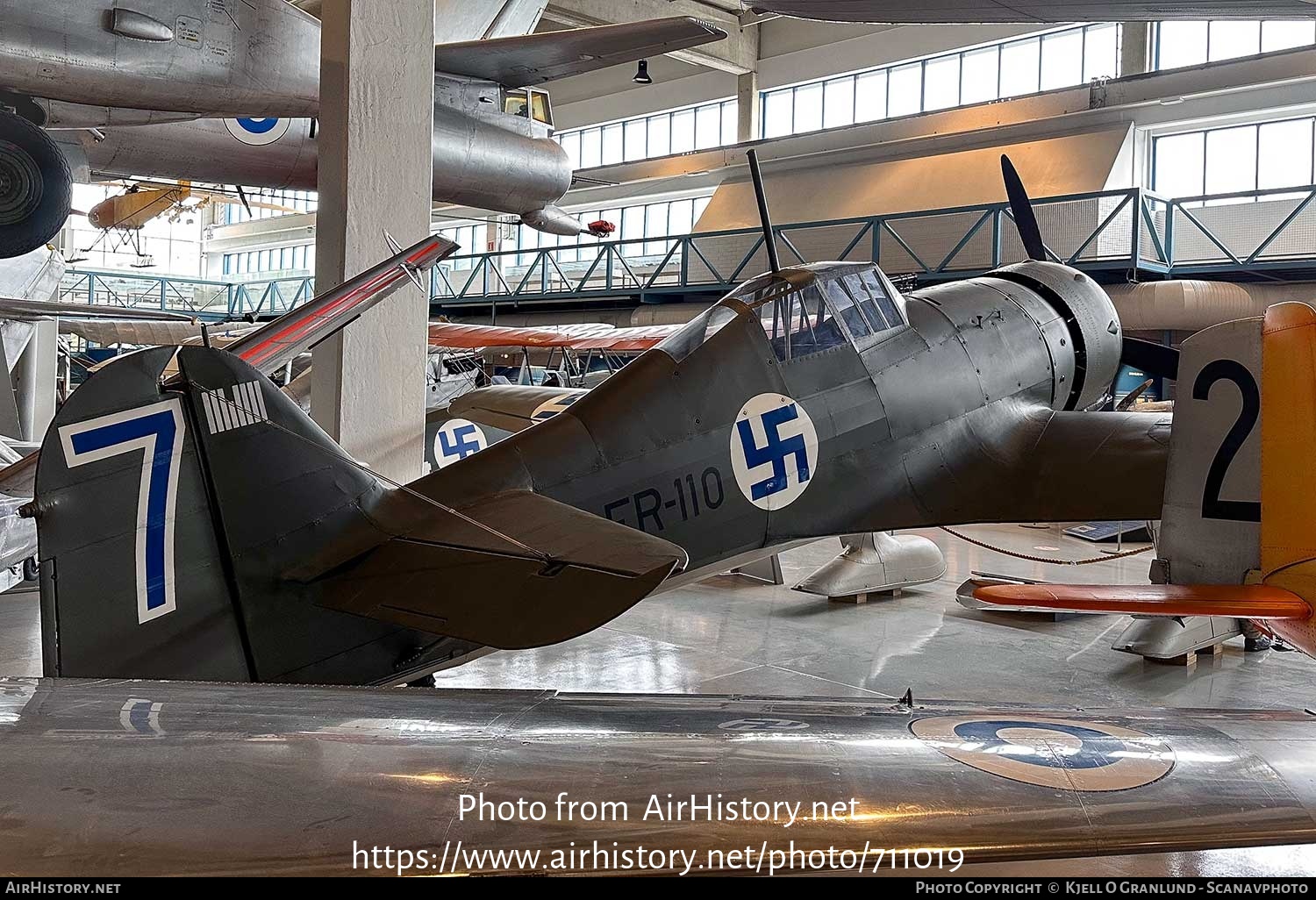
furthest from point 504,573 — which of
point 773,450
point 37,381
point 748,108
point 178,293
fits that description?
point 178,293

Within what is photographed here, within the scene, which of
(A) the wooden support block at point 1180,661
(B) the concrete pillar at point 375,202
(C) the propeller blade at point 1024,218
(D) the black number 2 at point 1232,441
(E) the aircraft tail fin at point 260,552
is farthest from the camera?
(C) the propeller blade at point 1024,218

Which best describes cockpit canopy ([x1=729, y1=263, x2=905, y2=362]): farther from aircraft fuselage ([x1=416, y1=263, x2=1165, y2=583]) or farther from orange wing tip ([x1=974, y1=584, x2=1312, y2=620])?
orange wing tip ([x1=974, y1=584, x2=1312, y2=620])

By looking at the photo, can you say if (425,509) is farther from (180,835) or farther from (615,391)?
(180,835)

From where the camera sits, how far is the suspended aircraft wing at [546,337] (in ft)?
56.0

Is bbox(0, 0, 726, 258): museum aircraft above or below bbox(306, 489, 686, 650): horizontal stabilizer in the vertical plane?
above

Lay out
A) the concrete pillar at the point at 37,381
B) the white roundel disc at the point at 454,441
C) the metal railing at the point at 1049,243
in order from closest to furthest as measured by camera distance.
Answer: the white roundel disc at the point at 454,441, the concrete pillar at the point at 37,381, the metal railing at the point at 1049,243

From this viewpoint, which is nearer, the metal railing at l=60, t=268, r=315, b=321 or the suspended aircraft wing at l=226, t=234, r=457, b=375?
the suspended aircraft wing at l=226, t=234, r=457, b=375

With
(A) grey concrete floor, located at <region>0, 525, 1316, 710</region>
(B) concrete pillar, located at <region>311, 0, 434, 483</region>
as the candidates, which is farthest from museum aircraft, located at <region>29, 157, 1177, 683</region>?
(B) concrete pillar, located at <region>311, 0, 434, 483</region>

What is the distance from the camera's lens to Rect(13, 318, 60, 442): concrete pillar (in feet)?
35.9

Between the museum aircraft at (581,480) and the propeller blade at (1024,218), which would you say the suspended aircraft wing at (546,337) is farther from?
the museum aircraft at (581,480)

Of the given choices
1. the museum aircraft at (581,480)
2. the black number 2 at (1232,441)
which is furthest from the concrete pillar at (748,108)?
the black number 2 at (1232,441)

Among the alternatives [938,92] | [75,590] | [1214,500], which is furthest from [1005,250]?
[75,590]

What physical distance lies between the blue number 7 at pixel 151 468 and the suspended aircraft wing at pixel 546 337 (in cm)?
1395

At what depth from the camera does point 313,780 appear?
150 centimetres
